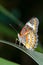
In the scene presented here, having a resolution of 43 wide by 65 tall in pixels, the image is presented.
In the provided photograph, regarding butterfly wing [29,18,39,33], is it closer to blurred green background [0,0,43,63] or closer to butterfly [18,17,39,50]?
butterfly [18,17,39,50]

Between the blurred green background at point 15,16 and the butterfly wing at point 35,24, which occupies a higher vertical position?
the blurred green background at point 15,16

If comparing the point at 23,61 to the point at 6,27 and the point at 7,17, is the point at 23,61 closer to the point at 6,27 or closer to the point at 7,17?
the point at 6,27

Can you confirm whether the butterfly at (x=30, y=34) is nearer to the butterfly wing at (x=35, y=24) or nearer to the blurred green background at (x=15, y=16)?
the butterfly wing at (x=35, y=24)

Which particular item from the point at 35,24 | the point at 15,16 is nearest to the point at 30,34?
the point at 35,24

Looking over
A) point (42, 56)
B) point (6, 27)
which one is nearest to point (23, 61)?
point (6, 27)

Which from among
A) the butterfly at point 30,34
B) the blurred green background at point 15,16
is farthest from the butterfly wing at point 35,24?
the blurred green background at point 15,16

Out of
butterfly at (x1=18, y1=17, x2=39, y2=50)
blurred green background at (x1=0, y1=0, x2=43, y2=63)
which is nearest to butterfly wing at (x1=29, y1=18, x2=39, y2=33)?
butterfly at (x1=18, y1=17, x2=39, y2=50)

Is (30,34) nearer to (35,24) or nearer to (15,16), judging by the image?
(35,24)

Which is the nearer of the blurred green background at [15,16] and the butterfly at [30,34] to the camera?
the butterfly at [30,34]
